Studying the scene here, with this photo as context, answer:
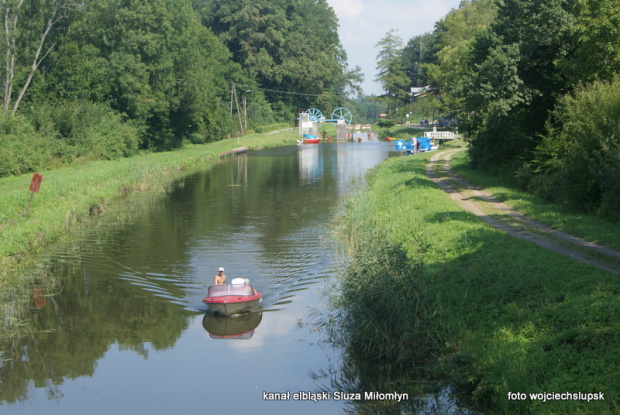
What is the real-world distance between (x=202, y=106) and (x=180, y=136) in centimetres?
432

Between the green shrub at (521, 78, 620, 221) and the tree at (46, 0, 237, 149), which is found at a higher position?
the tree at (46, 0, 237, 149)

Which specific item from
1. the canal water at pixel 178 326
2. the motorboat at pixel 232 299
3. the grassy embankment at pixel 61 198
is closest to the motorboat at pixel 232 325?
the canal water at pixel 178 326

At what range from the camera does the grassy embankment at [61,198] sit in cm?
2412

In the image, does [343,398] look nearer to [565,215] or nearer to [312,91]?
[565,215]

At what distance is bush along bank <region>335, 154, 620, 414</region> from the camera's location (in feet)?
38.6

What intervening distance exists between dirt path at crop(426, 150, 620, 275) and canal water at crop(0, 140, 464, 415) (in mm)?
6342

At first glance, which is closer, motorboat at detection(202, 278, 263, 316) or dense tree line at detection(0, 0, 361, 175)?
motorboat at detection(202, 278, 263, 316)

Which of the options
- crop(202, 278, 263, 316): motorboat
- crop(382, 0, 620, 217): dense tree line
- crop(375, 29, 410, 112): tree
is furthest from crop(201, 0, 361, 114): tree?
crop(202, 278, 263, 316): motorboat

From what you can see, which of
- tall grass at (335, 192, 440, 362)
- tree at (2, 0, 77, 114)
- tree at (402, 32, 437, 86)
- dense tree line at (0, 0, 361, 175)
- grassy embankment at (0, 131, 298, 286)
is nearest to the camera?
tall grass at (335, 192, 440, 362)

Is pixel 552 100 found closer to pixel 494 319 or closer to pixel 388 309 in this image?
pixel 494 319

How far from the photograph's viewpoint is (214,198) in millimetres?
39312

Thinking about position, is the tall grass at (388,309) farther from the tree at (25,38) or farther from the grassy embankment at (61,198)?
the tree at (25,38)

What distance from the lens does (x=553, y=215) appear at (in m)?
24.2

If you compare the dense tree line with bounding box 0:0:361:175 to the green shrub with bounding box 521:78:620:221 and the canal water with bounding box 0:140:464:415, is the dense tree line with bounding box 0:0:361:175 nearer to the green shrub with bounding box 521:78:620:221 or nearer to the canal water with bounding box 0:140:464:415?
the canal water with bounding box 0:140:464:415
